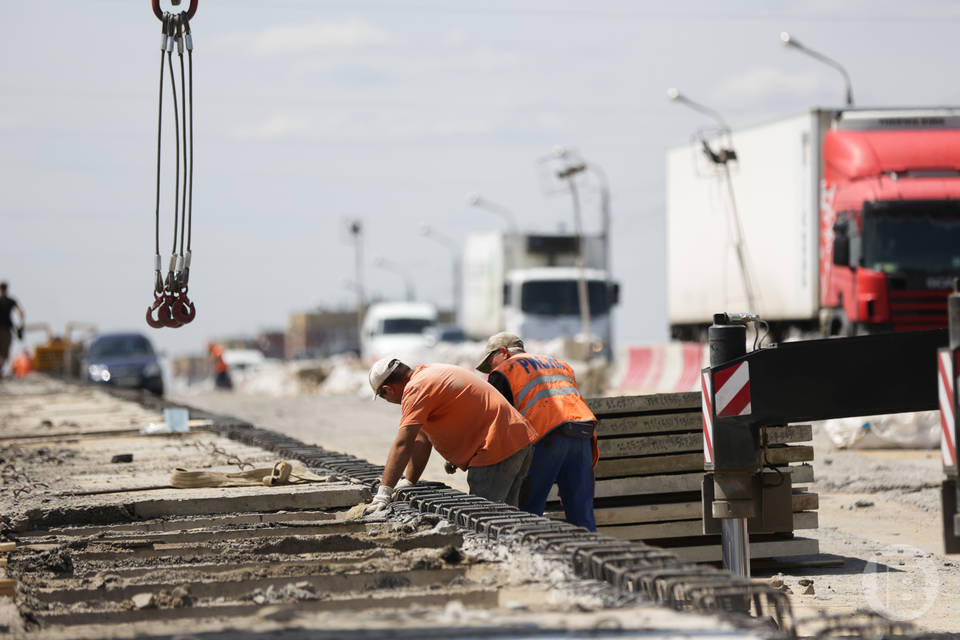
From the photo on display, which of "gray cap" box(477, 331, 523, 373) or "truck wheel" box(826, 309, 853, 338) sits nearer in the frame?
"gray cap" box(477, 331, 523, 373)

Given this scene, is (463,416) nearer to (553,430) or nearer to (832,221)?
(553,430)

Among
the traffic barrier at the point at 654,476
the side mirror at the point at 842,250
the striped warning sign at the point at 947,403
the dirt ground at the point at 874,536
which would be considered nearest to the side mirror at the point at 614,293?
the dirt ground at the point at 874,536

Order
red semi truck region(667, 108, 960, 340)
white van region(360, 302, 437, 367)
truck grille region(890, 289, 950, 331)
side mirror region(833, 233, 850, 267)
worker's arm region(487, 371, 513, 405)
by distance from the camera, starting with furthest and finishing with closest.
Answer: white van region(360, 302, 437, 367), side mirror region(833, 233, 850, 267), red semi truck region(667, 108, 960, 340), truck grille region(890, 289, 950, 331), worker's arm region(487, 371, 513, 405)

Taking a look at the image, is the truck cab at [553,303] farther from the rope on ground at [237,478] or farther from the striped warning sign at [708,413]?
the striped warning sign at [708,413]

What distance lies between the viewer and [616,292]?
120 ft

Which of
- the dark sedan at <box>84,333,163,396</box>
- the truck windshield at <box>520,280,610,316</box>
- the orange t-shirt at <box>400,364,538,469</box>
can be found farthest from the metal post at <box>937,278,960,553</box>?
the truck windshield at <box>520,280,610,316</box>

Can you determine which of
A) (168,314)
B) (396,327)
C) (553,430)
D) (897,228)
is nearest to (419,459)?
(553,430)

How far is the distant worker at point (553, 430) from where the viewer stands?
8.80 meters

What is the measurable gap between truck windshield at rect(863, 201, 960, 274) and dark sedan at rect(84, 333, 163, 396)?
1859 cm

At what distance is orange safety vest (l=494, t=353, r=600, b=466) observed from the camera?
28.8 ft

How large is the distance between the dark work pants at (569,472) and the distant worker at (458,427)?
19cm

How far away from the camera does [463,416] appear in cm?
838

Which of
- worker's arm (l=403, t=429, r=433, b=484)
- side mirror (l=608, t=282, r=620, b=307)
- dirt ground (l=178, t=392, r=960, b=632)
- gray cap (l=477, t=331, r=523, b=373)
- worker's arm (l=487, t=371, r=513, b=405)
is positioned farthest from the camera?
side mirror (l=608, t=282, r=620, b=307)

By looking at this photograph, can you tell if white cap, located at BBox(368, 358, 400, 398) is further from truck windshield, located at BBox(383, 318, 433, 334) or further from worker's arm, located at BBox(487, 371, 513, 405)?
truck windshield, located at BBox(383, 318, 433, 334)
